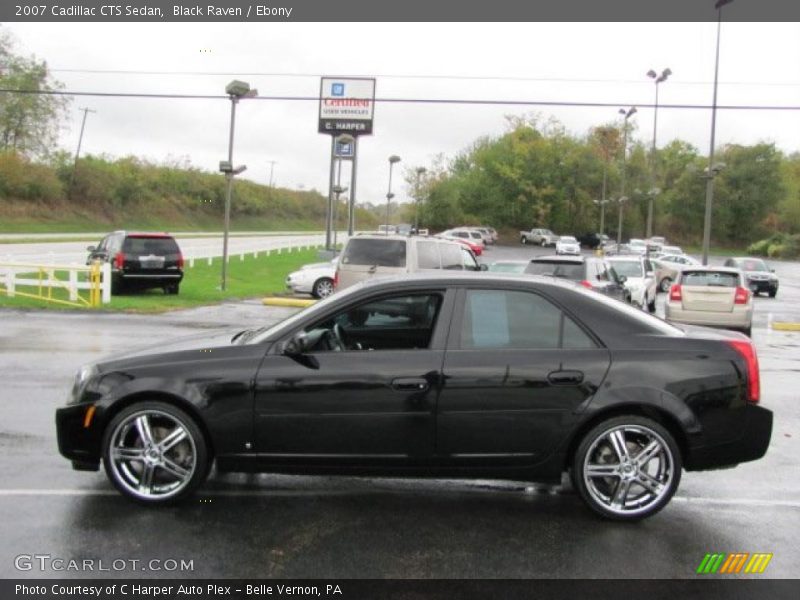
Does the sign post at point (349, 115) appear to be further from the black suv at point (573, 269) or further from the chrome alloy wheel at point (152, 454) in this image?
the chrome alloy wheel at point (152, 454)

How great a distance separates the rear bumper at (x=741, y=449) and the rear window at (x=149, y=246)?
1737cm

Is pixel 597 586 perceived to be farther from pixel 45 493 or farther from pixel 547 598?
pixel 45 493

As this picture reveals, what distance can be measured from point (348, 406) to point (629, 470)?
1.82 meters

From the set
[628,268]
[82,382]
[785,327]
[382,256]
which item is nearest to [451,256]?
[382,256]

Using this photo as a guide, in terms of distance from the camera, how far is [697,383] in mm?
5000

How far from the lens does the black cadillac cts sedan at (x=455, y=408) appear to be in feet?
16.3

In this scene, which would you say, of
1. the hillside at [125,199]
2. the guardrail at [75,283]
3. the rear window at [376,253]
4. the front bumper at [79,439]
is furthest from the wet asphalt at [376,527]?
the hillside at [125,199]

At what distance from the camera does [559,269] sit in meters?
15.9

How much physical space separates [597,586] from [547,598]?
32 centimetres

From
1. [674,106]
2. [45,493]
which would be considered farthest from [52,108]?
[45,493]

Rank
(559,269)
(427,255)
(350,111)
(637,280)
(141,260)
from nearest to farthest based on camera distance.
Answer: (427,255), (559,269), (141,260), (637,280), (350,111)

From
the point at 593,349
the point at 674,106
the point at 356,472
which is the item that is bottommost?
the point at 356,472

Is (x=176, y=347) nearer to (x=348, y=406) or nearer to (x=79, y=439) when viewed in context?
(x=79, y=439)

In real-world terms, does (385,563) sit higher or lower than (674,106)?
lower
